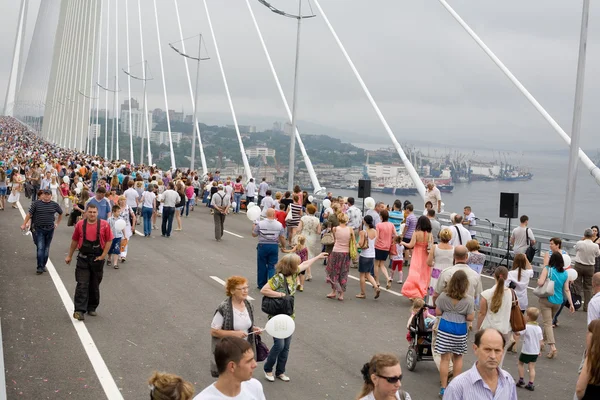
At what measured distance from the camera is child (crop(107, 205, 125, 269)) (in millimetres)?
15609

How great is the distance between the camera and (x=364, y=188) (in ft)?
80.5

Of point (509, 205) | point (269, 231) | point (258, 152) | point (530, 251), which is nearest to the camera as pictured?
point (269, 231)

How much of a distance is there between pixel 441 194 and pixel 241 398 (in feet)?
63.5

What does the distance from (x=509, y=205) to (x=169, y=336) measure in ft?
34.8

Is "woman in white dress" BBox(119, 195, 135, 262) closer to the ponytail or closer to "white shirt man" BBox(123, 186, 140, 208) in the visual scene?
"white shirt man" BBox(123, 186, 140, 208)

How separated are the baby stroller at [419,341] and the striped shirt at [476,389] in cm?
441

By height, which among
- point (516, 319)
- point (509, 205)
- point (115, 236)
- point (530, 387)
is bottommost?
point (530, 387)

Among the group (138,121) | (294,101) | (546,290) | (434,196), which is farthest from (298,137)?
(138,121)

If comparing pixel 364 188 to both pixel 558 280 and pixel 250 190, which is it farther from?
pixel 558 280

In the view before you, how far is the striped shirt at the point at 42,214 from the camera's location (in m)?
14.1

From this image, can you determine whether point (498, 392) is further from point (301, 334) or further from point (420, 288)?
point (420, 288)

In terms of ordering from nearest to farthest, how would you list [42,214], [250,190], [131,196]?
[42,214]
[131,196]
[250,190]

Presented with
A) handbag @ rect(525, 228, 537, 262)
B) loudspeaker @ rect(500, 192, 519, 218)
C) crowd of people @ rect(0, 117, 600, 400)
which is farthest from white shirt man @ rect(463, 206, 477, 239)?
handbag @ rect(525, 228, 537, 262)

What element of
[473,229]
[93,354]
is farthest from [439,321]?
[473,229]
